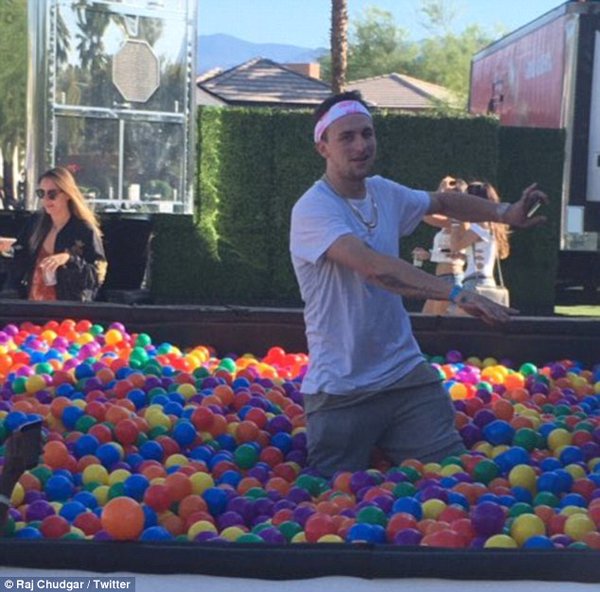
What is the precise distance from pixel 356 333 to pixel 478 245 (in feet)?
17.3

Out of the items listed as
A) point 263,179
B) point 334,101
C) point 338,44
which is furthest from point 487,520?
point 338,44

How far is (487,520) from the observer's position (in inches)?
173

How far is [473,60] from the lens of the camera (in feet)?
72.2

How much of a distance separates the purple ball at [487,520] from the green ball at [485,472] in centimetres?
90

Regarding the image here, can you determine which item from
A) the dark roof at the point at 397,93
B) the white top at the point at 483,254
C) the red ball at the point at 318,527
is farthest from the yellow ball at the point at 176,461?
the dark roof at the point at 397,93

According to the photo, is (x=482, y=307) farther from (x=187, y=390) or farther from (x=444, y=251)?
(x=444, y=251)

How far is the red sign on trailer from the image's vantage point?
661 inches

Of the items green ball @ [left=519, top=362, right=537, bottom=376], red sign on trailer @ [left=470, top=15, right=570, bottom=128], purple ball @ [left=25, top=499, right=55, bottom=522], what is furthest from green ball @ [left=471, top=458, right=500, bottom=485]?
red sign on trailer @ [left=470, top=15, right=570, bottom=128]

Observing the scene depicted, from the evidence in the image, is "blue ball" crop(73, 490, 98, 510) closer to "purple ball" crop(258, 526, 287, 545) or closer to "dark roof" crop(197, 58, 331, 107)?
"purple ball" crop(258, 526, 287, 545)

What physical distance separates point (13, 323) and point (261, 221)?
10979 mm

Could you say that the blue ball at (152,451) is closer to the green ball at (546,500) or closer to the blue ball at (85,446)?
the blue ball at (85,446)

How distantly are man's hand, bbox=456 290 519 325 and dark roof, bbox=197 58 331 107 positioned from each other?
3806 centimetres

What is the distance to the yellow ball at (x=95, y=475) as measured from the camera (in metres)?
5.37

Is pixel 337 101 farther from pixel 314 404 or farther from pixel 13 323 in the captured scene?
pixel 13 323
